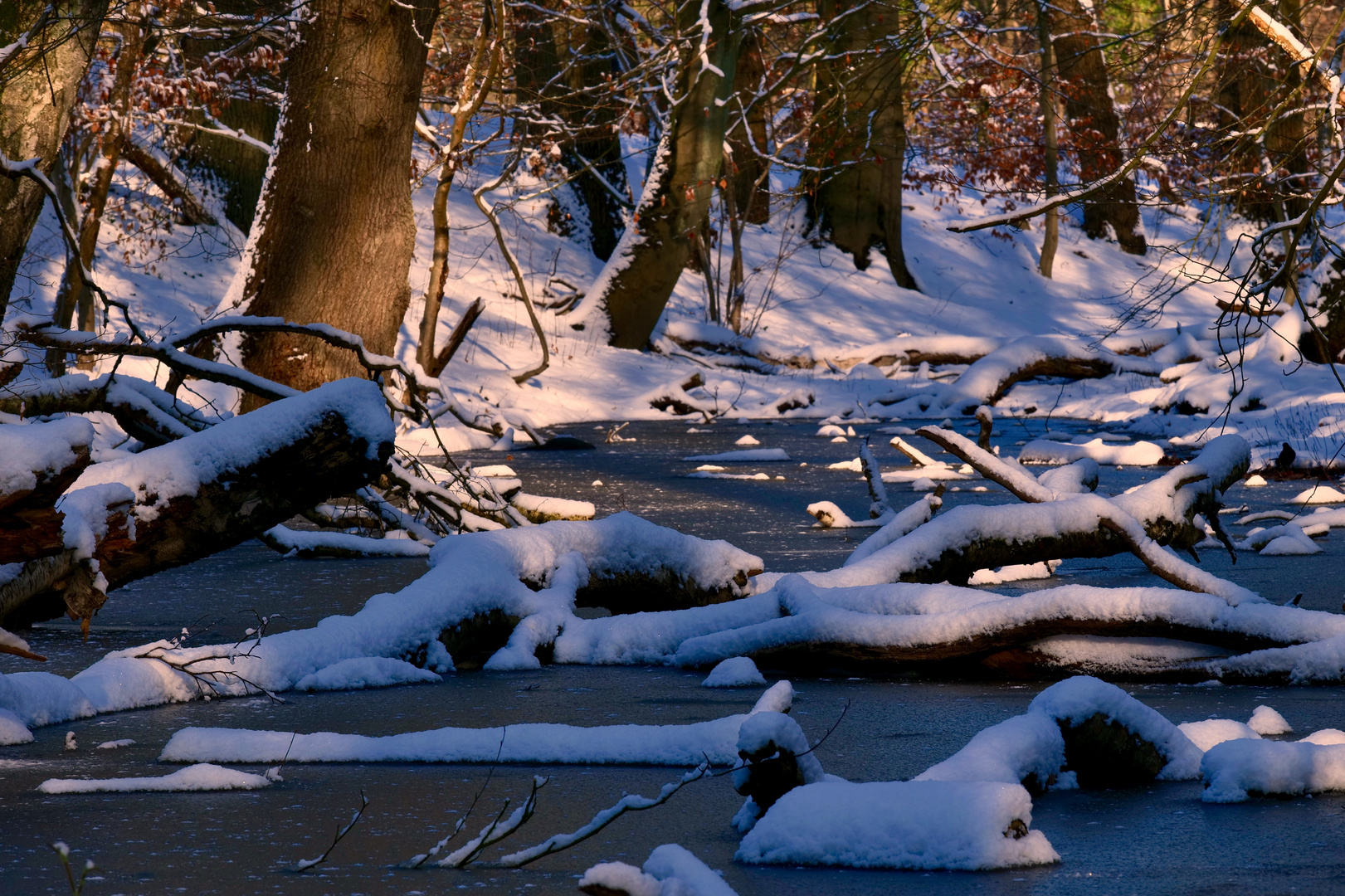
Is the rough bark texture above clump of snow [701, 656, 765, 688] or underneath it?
above

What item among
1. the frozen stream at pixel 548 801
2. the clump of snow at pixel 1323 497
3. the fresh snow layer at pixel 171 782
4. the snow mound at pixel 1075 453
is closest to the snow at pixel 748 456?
the snow mound at pixel 1075 453

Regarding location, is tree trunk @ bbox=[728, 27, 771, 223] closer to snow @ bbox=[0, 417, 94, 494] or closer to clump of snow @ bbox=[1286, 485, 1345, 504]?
clump of snow @ bbox=[1286, 485, 1345, 504]

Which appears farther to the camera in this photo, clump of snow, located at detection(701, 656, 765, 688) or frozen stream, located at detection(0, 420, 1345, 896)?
clump of snow, located at detection(701, 656, 765, 688)

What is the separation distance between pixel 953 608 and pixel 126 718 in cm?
238

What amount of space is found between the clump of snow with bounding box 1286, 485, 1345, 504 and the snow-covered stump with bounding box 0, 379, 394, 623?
641 centimetres

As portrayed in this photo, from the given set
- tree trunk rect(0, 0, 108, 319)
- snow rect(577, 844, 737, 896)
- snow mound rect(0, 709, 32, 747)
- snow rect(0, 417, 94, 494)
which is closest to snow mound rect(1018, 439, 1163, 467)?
tree trunk rect(0, 0, 108, 319)

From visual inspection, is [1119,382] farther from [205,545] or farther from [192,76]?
[205,545]

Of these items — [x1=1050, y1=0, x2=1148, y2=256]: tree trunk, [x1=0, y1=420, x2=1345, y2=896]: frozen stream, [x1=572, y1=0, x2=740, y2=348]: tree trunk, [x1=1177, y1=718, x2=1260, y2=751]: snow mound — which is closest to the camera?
[x1=0, y1=420, x2=1345, y2=896]: frozen stream

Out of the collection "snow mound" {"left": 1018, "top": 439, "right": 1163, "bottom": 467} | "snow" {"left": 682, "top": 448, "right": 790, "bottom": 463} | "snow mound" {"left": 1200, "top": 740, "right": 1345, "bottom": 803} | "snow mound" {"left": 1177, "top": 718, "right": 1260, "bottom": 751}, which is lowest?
"snow" {"left": 682, "top": 448, "right": 790, "bottom": 463}

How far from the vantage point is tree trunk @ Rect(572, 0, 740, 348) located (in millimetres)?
18266

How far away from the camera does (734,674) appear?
417 centimetres

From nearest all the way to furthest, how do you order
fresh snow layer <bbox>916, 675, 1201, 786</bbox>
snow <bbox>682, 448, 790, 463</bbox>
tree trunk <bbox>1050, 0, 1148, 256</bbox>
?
fresh snow layer <bbox>916, 675, 1201, 786</bbox>
snow <bbox>682, 448, 790, 463</bbox>
tree trunk <bbox>1050, 0, 1148, 256</bbox>

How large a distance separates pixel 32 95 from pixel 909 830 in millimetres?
6979

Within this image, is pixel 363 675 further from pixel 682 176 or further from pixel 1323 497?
pixel 682 176
